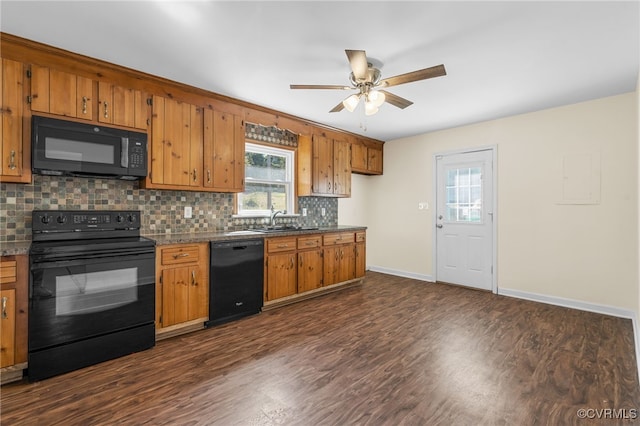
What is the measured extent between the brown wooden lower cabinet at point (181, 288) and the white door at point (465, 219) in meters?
3.62

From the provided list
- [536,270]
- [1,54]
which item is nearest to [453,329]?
[536,270]

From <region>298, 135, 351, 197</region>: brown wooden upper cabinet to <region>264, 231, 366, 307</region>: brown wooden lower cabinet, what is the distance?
0.72 meters

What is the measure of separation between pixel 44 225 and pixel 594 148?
554cm

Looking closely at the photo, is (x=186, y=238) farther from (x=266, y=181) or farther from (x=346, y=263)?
(x=346, y=263)

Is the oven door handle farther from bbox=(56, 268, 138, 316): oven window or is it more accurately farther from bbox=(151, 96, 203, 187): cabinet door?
bbox=(151, 96, 203, 187): cabinet door

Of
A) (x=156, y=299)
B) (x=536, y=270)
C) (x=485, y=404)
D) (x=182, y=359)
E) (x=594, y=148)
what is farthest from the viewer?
(x=536, y=270)

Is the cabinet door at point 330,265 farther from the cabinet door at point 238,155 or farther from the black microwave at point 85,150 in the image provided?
the black microwave at point 85,150

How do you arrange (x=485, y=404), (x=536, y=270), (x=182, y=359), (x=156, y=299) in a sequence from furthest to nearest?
(x=536, y=270), (x=156, y=299), (x=182, y=359), (x=485, y=404)

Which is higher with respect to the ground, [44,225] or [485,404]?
[44,225]

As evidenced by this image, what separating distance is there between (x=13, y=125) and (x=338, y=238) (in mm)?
3446

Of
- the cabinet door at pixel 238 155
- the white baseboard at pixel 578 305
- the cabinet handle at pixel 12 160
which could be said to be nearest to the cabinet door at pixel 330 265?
the cabinet door at pixel 238 155

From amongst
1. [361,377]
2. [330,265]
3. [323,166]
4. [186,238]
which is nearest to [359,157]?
[323,166]

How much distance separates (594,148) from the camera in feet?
12.0

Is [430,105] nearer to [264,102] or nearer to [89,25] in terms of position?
[264,102]
